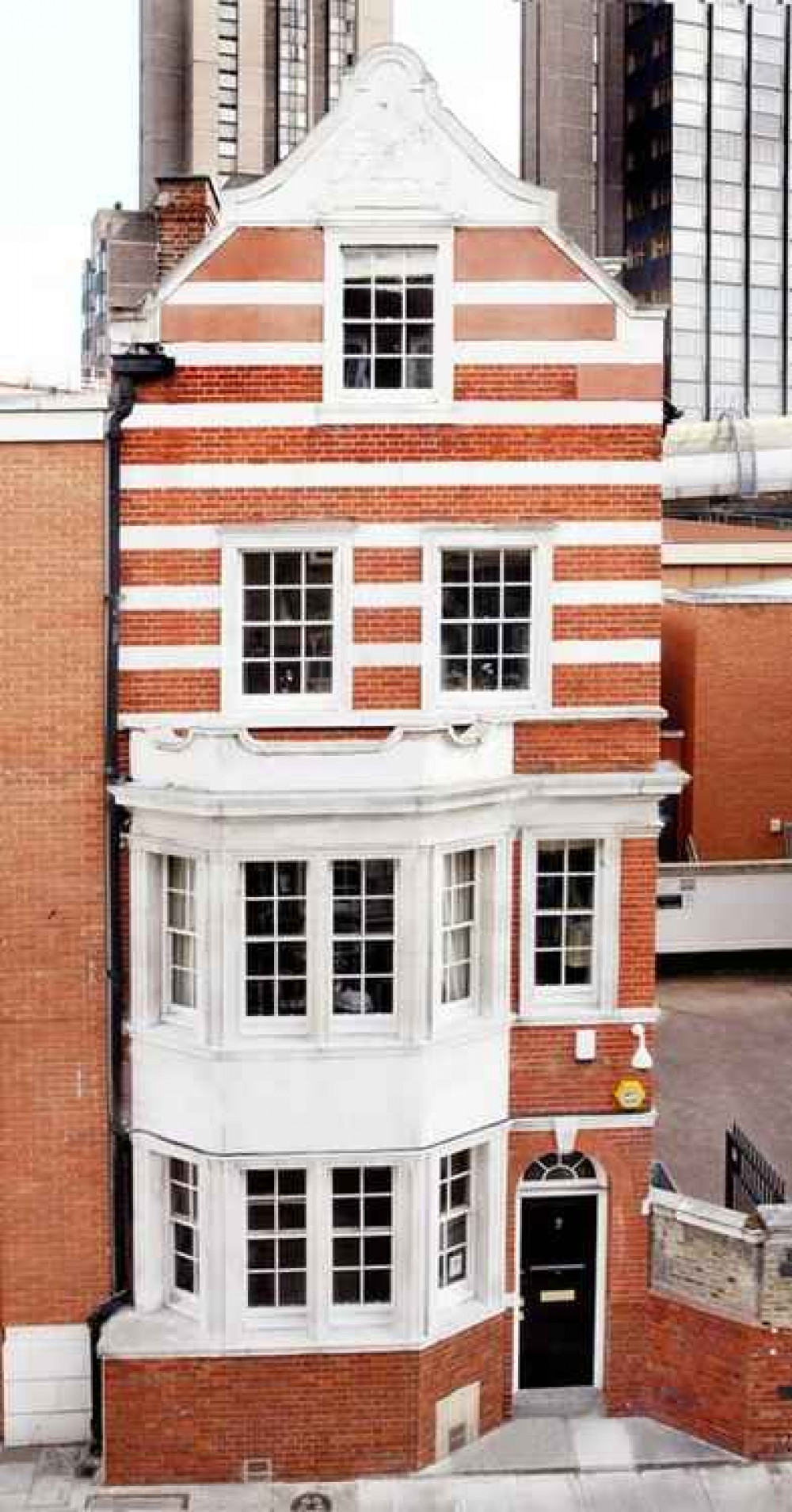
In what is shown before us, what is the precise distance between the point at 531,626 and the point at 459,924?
344 centimetres

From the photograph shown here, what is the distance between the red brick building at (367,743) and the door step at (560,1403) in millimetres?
621

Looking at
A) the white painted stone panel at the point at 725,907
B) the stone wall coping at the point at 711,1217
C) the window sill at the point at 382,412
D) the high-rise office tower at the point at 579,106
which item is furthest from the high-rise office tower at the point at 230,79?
the stone wall coping at the point at 711,1217

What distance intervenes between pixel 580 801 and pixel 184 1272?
7073 millimetres

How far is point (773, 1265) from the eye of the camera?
50.5ft

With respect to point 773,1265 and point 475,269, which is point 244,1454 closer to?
point 773,1265

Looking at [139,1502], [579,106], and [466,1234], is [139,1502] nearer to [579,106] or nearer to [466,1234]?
[466,1234]

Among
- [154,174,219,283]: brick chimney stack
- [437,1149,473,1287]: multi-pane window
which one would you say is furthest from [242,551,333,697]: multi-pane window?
[437,1149,473,1287]: multi-pane window

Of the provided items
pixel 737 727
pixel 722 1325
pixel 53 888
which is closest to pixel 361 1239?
pixel 722 1325

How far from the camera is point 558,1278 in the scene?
54.2 ft

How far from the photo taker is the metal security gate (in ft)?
54.3

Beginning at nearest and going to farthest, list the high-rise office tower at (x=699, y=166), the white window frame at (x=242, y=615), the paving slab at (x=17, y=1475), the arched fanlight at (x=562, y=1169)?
the paving slab at (x=17, y=1475)
the white window frame at (x=242, y=615)
the arched fanlight at (x=562, y=1169)
the high-rise office tower at (x=699, y=166)

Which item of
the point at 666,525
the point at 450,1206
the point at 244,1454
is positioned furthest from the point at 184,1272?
the point at 666,525

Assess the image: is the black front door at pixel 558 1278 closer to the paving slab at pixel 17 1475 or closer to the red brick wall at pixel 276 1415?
the red brick wall at pixel 276 1415

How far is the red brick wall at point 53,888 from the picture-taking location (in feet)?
51.1
